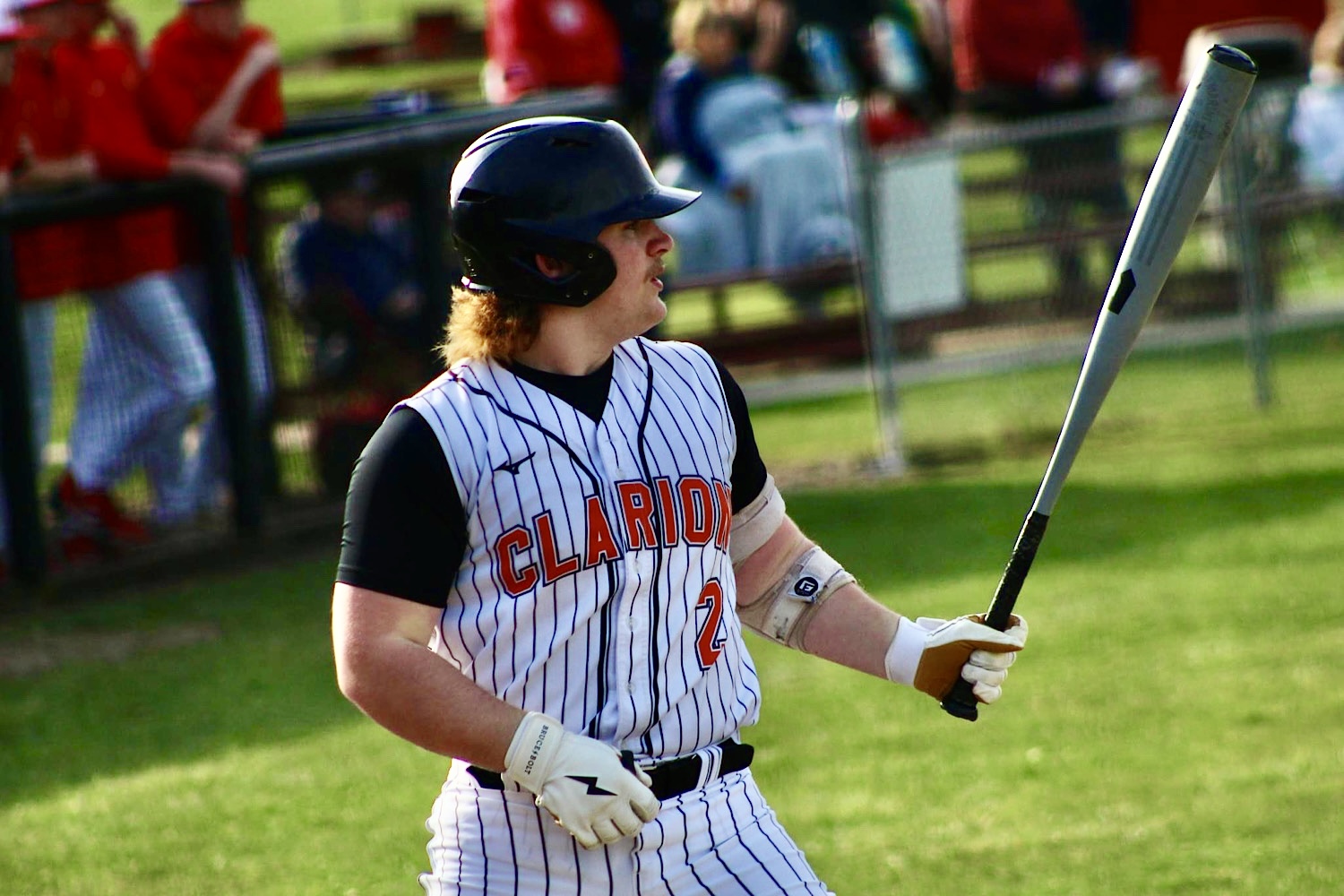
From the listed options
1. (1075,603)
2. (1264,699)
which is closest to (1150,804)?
(1264,699)

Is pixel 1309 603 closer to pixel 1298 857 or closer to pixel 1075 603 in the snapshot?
pixel 1075 603

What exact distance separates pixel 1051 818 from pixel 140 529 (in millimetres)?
4615

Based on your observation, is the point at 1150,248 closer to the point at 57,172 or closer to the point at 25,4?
the point at 57,172

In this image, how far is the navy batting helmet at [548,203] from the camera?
287 cm

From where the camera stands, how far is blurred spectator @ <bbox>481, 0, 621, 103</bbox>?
10.5 m

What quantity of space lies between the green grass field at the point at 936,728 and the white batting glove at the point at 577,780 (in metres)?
1.96

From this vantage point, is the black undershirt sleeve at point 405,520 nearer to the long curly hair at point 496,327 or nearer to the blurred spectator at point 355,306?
the long curly hair at point 496,327

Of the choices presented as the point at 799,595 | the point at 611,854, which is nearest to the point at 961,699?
the point at 799,595

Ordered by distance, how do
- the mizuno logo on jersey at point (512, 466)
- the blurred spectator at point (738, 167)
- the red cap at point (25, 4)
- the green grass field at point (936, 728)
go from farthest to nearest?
the blurred spectator at point (738, 167) < the red cap at point (25, 4) < the green grass field at point (936, 728) < the mizuno logo on jersey at point (512, 466)

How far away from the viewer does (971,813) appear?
16.4 ft

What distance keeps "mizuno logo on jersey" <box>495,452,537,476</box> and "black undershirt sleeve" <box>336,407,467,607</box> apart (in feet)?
0.26

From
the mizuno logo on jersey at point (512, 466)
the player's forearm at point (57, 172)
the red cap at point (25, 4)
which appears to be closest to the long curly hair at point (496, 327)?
the mizuno logo on jersey at point (512, 466)

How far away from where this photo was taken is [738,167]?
34.2 feet

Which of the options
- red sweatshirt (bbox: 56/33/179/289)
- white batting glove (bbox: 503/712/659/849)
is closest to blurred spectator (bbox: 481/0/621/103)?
red sweatshirt (bbox: 56/33/179/289)
